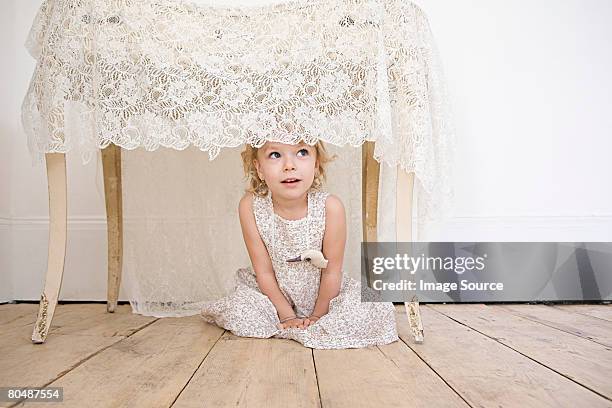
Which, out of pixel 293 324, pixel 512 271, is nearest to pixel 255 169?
pixel 293 324

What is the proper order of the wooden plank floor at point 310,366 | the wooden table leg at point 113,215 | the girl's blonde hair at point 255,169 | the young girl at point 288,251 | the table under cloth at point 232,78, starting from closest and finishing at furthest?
the wooden plank floor at point 310,366 < the table under cloth at point 232,78 < the young girl at point 288,251 < the girl's blonde hair at point 255,169 < the wooden table leg at point 113,215

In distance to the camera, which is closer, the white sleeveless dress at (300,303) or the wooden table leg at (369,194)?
the white sleeveless dress at (300,303)

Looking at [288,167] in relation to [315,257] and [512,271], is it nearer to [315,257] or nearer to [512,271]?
[315,257]

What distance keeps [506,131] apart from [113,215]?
1.35 metres

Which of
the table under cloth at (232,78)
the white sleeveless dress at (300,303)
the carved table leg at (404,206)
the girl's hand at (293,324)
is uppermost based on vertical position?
the table under cloth at (232,78)

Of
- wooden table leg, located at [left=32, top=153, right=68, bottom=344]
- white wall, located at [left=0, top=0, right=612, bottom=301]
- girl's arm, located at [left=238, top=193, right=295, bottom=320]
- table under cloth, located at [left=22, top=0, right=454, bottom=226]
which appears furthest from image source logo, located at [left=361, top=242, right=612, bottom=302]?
wooden table leg, located at [left=32, top=153, right=68, bottom=344]

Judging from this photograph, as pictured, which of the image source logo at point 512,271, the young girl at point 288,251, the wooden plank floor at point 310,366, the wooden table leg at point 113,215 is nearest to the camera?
the wooden plank floor at point 310,366

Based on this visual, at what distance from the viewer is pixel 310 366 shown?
1042mm

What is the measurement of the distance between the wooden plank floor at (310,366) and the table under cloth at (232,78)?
0.40 meters

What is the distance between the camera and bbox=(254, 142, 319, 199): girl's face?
1.37 m

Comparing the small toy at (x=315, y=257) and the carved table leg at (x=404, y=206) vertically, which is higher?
the carved table leg at (x=404, y=206)

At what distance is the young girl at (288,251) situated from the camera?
53.9 inches

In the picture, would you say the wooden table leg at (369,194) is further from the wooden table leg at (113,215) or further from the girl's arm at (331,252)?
the wooden table leg at (113,215)

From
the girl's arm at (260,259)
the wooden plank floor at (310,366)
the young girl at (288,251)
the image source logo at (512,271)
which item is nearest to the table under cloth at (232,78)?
the young girl at (288,251)
